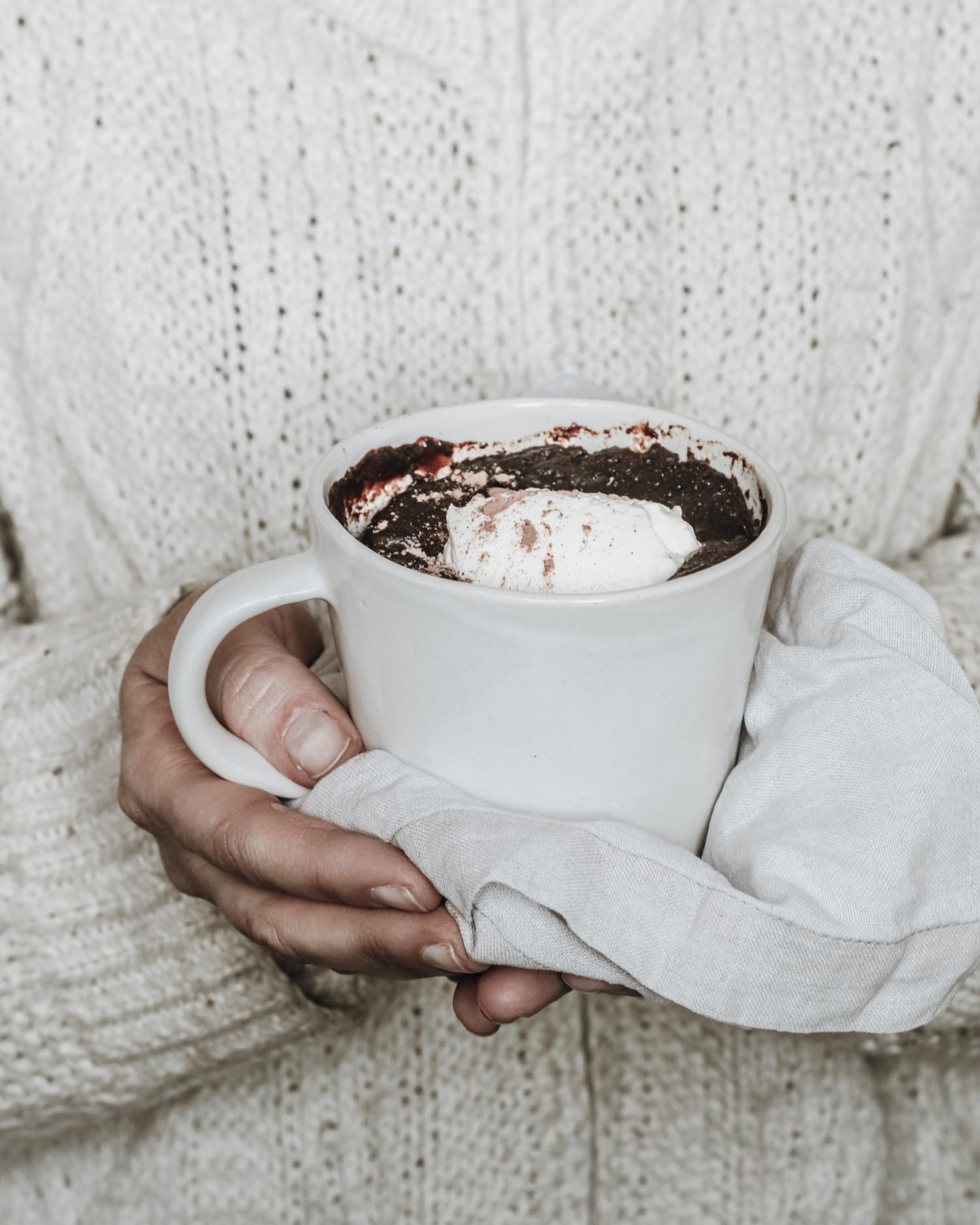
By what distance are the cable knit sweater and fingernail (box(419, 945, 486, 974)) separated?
288 millimetres

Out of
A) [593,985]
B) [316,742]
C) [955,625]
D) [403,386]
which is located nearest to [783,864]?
[593,985]

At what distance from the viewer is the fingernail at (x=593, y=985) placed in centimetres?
47

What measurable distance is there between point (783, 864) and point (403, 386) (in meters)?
0.49

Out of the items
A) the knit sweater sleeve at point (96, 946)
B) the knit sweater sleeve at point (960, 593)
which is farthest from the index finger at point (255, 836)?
the knit sweater sleeve at point (960, 593)

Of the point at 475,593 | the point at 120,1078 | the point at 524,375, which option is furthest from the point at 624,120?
the point at 120,1078

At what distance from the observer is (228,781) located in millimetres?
568

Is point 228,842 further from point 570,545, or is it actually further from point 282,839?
point 570,545

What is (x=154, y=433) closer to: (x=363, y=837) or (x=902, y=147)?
(x=363, y=837)

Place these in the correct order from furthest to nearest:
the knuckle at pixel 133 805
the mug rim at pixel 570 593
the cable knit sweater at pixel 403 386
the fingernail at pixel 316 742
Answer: the cable knit sweater at pixel 403 386 < the knuckle at pixel 133 805 < the fingernail at pixel 316 742 < the mug rim at pixel 570 593

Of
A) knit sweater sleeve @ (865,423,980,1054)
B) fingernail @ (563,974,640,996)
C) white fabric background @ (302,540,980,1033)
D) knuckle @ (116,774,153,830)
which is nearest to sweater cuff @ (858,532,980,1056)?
knit sweater sleeve @ (865,423,980,1054)

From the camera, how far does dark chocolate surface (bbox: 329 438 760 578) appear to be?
0.53 m

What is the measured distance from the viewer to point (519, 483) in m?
0.57

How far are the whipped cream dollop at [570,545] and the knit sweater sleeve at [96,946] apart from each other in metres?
0.33

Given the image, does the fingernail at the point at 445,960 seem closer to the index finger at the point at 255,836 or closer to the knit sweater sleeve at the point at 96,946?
the index finger at the point at 255,836
